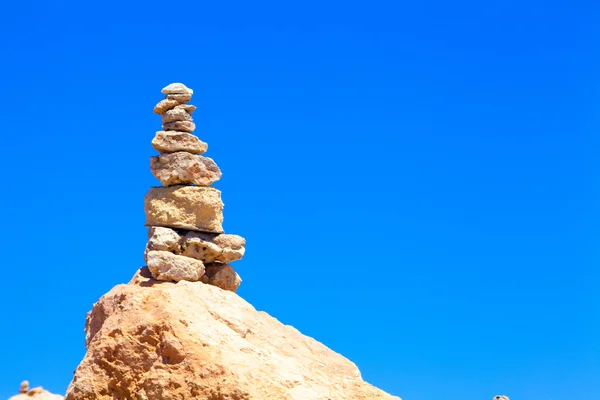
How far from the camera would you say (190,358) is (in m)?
18.0

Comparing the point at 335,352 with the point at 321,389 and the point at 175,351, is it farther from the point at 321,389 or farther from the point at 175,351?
the point at 175,351

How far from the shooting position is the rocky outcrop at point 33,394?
37.6 m

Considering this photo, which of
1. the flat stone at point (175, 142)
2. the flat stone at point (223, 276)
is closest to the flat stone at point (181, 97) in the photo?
the flat stone at point (175, 142)

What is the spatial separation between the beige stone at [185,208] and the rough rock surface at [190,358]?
2.14m

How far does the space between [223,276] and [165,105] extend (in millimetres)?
4730

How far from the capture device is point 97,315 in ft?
69.2

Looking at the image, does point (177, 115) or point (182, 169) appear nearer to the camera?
point (182, 169)

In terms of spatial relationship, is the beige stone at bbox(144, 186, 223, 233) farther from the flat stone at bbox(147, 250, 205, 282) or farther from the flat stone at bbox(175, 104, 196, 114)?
the flat stone at bbox(175, 104, 196, 114)

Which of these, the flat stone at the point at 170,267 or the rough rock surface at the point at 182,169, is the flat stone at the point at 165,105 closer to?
the rough rock surface at the point at 182,169

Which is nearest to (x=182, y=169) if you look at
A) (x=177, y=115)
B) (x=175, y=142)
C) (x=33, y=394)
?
(x=175, y=142)

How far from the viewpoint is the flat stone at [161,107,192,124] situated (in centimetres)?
2314

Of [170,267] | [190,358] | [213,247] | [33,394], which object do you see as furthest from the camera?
[33,394]

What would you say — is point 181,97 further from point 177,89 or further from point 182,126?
point 182,126

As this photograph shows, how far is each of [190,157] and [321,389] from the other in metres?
7.13
